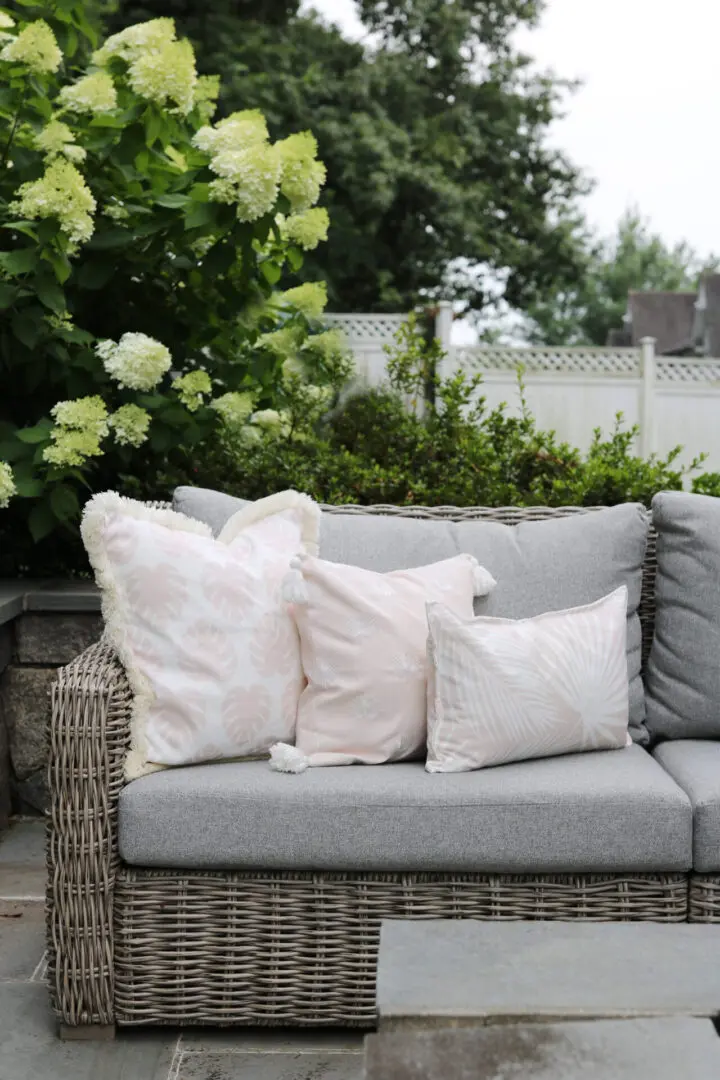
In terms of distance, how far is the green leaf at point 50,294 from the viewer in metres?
2.82

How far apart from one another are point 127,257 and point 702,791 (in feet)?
6.54

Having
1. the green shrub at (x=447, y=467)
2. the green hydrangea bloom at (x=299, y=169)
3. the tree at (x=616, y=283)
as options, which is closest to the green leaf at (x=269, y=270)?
the green hydrangea bloom at (x=299, y=169)

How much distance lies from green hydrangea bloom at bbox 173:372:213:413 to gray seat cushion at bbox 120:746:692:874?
143 centimetres

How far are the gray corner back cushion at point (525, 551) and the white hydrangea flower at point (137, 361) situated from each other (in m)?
0.64

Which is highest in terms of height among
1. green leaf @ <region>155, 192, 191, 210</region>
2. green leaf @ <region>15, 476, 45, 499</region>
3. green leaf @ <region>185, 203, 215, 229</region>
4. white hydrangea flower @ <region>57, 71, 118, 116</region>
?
white hydrangea flower @ <region>57, 71, 118, 116</region>

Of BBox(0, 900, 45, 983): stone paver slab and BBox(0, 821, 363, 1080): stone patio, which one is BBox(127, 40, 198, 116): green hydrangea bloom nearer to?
BBox(0, 900, 45, 983): stone paver slab

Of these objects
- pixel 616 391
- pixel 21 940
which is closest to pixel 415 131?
pixel 616 391

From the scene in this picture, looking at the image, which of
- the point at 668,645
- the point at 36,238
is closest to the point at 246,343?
the point at 36,238

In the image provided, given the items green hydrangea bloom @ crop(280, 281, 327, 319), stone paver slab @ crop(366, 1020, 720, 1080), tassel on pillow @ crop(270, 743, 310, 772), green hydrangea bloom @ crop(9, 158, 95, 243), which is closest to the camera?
stone paver slab @ crop(366, 1020, 720, 1080)

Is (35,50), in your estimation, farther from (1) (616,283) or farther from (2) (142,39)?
(1) (616,283)

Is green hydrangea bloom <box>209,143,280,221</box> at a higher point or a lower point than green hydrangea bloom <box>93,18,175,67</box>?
lower

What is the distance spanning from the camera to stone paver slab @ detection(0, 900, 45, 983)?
7.09ft

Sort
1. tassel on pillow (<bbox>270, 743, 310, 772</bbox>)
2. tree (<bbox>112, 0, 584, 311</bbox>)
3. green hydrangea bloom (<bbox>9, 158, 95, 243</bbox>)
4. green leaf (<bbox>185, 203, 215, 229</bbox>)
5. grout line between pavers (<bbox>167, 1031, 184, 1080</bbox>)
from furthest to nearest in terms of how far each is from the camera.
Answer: tree (<bbox>112, 0, 584, 311</bbox>) < green leaf (<bbox>185, 203, 215, 229</bbox>) < green hydrangea bloom (<bbox>9, 158, 95, 243</bbox>) < tassel on pillow (<bbox>270, 743, 310, 772</bbox>) < grout line between pavers (<bbox>167, 1031, 184, 1080</bbox>)

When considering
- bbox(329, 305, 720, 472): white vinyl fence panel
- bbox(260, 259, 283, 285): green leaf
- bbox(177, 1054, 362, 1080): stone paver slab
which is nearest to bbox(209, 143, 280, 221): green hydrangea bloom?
bbox(260, 259, 283, 285): green leaf
